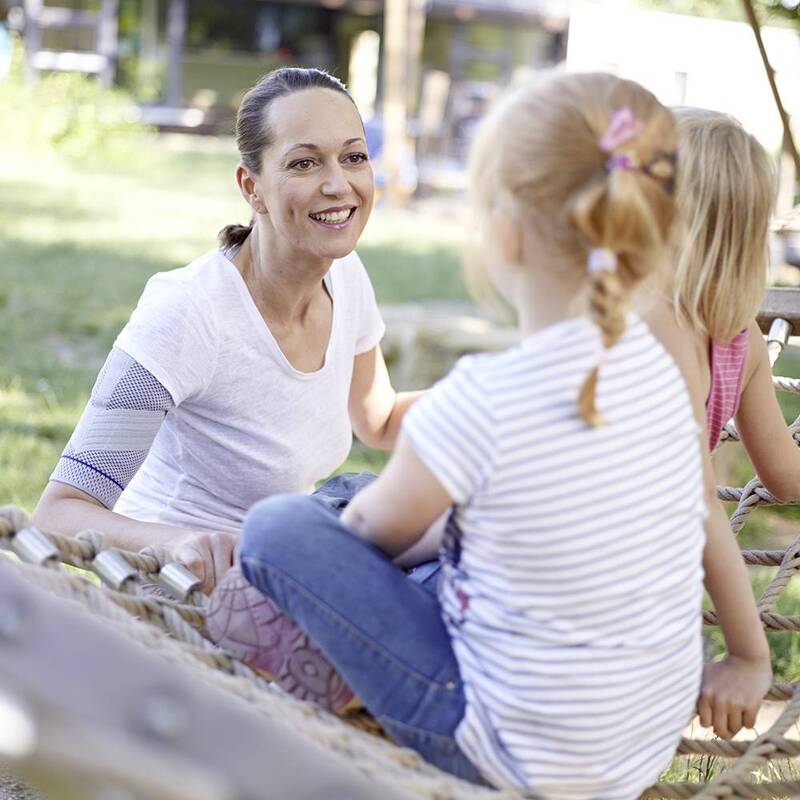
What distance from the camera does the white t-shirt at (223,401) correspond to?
82.7 inches

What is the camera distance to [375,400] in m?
2.55

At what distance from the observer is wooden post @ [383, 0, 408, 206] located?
13.0m

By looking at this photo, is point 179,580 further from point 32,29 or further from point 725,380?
point 32,29

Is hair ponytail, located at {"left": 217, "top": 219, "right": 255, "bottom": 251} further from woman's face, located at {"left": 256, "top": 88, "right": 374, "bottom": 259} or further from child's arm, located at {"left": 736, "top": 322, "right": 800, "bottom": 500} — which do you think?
child's arm, located at {"left": 736, "top": 322, "right": 800, "bottom": 500}

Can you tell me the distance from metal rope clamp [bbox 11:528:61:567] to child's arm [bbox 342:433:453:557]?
34 cm

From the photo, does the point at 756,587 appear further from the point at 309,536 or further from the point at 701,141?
the point at 309,536

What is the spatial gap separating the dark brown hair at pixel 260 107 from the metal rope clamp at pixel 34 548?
88 centimetres

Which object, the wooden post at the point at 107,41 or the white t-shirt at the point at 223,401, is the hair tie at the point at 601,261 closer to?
the white t-shirt at the point at 223,401

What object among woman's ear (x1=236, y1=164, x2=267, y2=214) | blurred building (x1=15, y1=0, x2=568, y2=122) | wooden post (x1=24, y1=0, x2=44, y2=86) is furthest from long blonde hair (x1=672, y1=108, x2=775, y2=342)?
wooden post (x1=24, y1=0, x2=44, y2=86)

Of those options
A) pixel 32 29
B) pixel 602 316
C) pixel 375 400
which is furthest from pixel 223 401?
pixel 32 29

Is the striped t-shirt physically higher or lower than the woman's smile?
lower

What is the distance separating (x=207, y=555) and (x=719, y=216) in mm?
812

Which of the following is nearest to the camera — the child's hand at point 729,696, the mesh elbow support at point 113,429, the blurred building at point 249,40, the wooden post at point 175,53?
the child's hand at point 729,696

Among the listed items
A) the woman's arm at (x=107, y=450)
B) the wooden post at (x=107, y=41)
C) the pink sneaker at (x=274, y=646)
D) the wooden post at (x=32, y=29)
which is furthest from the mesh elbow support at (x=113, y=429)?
the wooden post at (x=107, y=41)
